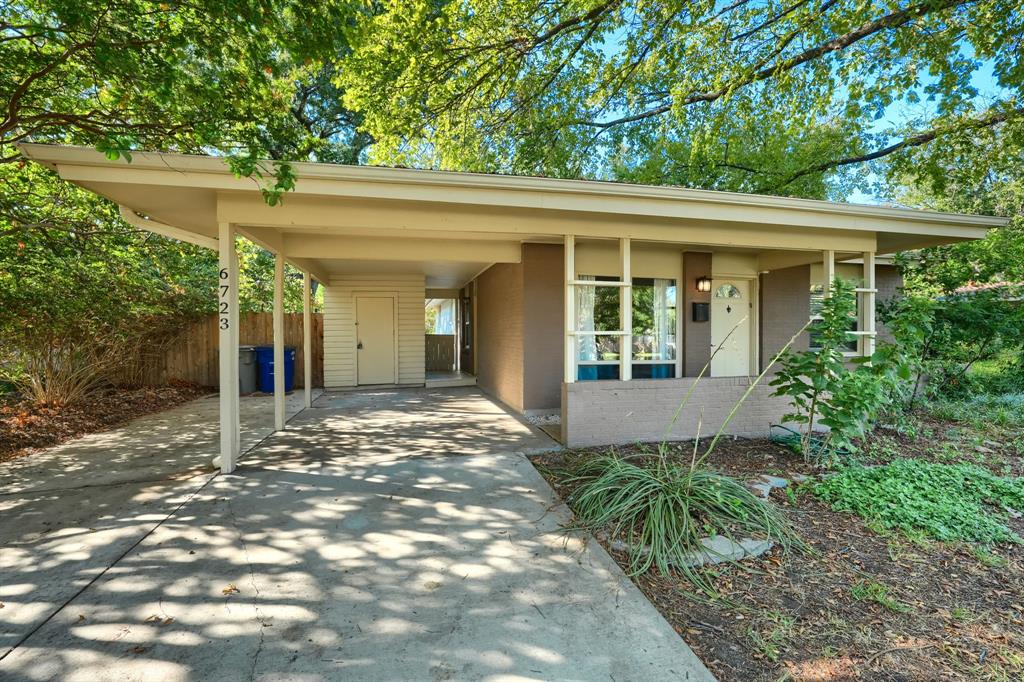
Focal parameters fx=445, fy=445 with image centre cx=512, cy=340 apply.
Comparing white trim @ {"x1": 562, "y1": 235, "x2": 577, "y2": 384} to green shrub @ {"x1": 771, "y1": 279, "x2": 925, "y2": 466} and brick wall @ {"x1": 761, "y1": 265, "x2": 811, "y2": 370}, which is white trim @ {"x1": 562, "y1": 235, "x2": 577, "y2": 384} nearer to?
green shrub @ {"x1": 771, "y1": 279, "x2": 925, "y2": 466}

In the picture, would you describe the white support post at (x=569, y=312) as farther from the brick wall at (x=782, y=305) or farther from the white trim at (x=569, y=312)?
the brick wall at (x=782, y=305)

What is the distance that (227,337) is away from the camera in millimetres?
4164

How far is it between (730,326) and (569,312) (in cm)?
431

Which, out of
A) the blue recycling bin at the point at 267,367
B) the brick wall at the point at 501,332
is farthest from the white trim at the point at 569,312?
the blue recycling bin at the point at 267,367

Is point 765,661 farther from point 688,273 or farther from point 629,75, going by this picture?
point 629,75

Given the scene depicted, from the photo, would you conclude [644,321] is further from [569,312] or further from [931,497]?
[931,497]

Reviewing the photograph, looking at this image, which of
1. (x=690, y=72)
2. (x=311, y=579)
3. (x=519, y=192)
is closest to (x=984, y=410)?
(x=690, y=72)

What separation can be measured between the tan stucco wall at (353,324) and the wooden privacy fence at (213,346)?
24.8 inches

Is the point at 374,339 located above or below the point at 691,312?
below

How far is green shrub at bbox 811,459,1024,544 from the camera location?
3.19 metres

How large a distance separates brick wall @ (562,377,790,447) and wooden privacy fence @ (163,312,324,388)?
7331 millimetres

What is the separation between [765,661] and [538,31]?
8497 millimetres

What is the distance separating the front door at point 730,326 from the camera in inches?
306

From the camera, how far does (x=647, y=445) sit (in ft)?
16.5
